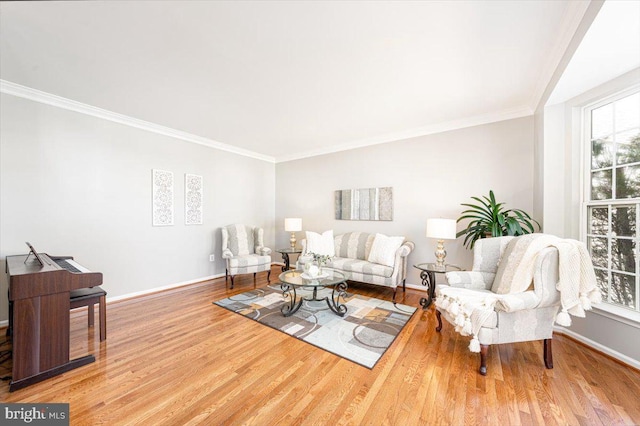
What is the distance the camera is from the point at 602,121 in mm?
2439

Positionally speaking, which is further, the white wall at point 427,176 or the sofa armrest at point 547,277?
the white wall at point 427,176

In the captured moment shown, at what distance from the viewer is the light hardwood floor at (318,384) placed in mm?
1553

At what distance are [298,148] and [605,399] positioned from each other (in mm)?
4996

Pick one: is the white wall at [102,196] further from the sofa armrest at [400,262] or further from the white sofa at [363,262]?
the sofa armrest at [400,262]

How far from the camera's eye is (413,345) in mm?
2369

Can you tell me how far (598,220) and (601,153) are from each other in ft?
2.14

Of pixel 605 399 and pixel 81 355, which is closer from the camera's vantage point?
pixel 605 399

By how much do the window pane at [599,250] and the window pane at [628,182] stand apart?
0.44m

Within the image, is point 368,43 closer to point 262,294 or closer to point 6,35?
point 6,35

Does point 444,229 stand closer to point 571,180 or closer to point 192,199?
point 571,180

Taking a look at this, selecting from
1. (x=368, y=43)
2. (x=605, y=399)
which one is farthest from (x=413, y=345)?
(x=368, y=43)

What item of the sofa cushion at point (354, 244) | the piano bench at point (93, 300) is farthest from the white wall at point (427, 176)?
the piano bench at point (93, 300)

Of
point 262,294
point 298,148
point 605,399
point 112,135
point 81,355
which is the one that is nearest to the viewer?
point 605,399

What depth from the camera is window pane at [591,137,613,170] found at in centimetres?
236
